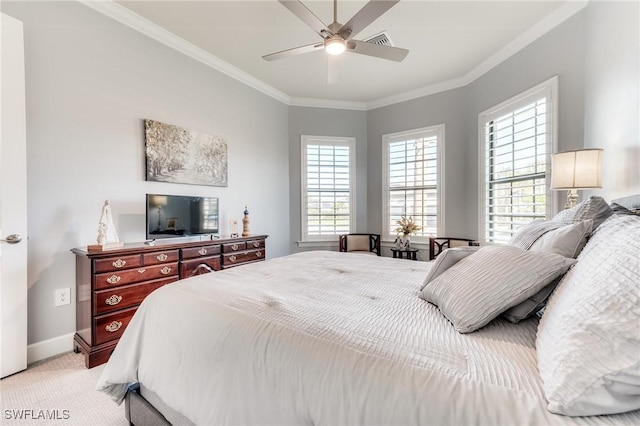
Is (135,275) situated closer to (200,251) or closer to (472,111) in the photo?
(200,251)

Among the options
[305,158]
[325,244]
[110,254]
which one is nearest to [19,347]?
[110,254]

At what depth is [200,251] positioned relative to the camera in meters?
2.78

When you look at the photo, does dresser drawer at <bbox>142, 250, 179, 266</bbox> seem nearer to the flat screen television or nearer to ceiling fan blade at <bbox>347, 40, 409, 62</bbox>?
the flat screen television

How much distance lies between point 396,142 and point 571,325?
13.8 ft

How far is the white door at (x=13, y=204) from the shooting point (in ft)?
6.21

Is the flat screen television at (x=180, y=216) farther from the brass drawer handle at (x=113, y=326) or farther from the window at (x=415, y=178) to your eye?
the window at (x=415, y=178)

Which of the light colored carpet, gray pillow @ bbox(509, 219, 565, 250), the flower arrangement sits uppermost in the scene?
gray pillow @ bbox(509, 219, 565, 250)

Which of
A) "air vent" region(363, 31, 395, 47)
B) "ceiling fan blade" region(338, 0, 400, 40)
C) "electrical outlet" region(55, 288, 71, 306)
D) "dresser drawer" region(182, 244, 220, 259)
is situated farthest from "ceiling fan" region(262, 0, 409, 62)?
"electrical outlet" region(55, 288, 71, 306)

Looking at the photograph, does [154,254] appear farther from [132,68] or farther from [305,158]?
[305,158]

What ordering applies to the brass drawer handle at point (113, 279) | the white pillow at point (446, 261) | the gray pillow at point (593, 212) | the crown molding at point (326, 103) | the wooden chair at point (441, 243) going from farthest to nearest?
the crown molding at point (326, 103), the wooden chair at point (441, 243), the brass drawer handle at point (113, 279), the white pillow at point (446, 261), the gray pillow at point (593, 212)

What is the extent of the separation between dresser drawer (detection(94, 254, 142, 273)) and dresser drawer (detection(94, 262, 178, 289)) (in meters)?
0.04

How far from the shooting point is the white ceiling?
2.53 metres

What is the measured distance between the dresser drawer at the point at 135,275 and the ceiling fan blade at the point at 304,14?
7.59 ft

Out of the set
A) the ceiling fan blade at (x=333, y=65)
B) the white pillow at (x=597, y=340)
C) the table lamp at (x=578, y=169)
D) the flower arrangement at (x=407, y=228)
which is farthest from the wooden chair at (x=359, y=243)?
the white pillow at (x=597, y=340)
